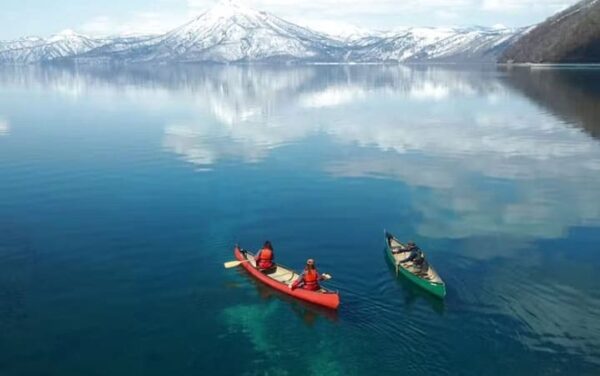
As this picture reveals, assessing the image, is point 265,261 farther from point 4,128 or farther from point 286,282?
point 4,128

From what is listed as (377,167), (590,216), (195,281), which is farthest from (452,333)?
(377,167)

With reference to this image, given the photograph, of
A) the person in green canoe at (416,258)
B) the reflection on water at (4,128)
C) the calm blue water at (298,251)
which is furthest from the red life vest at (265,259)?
the reflection on water at (4,128)

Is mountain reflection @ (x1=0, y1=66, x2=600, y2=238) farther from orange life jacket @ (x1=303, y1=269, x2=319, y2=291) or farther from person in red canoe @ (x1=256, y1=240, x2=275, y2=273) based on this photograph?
orange life jacket @ (x1=303, y1=269, x2=319, y2=291)

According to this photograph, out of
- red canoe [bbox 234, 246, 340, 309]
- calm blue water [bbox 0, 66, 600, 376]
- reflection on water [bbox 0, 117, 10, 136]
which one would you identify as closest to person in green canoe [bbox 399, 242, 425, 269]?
calm blue water [bbox 0, 66, 600, 376]

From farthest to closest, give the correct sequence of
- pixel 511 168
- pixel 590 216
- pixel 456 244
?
pixel 511 168 < pixel 590 216 < pixel 456 244

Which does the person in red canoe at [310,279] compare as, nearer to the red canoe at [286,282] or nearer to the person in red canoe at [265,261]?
the red canoe at [286,282]

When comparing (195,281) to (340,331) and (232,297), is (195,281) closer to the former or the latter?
(232,297)
